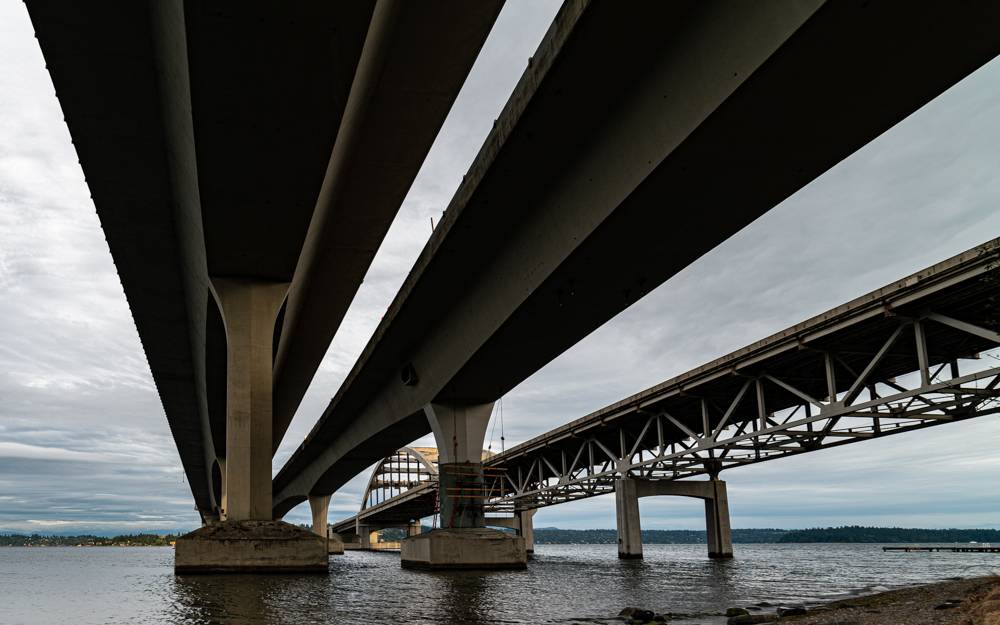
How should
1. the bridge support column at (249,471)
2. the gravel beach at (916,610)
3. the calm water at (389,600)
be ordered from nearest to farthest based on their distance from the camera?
1. the gravel beach at (916,610)
2. the calm water at (389,600)
3. the bridge support column at (249,471)

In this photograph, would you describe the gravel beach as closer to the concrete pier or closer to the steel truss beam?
the steel truss beam

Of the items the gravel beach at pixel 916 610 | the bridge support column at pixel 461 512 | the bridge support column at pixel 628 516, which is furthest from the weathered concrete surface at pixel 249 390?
the bridge support column at pixel 628 516

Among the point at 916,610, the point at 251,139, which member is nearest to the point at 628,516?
the point at 916,610

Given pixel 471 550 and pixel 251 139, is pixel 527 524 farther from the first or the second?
pixel 251 139

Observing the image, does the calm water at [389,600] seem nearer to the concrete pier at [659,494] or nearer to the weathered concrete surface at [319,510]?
the concrete pier at [659,494]

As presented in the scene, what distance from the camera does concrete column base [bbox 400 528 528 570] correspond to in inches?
1233

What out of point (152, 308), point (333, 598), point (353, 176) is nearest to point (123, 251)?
point (152, 308)

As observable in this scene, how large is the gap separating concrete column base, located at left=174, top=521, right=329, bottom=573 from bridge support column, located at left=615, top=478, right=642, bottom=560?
30733mm

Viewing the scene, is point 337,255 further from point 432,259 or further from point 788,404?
point 788,404

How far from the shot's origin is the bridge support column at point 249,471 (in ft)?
77.7

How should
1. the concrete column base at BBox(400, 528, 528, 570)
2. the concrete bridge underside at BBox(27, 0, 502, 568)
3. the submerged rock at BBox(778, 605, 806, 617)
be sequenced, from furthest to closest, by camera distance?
the concrete column base at BBox(400, 528, 528, 570) → the concrete bridge underside at BBox(27, 0, 502, 568) → the submerged rock at BBox(778, 605, 806, 617)

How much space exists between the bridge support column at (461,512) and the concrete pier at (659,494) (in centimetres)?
1928

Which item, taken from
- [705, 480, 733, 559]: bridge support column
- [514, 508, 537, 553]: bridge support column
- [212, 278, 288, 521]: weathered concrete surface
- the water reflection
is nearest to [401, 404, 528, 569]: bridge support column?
the water reflection

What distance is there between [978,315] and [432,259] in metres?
19.5
